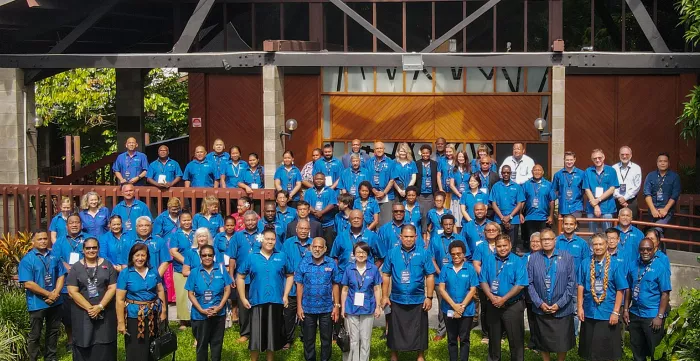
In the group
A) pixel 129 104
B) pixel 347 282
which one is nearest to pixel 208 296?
pixel 347 282

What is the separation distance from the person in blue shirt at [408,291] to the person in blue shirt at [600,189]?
4.36 meters

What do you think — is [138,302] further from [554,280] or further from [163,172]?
[163,172]

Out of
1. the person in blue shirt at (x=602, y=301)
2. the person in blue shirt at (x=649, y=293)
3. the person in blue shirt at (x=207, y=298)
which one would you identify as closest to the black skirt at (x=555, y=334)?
the person in blue shirt at (x=602, y=301)

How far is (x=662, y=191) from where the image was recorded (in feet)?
57.6

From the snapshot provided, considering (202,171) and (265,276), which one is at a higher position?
(202,171)

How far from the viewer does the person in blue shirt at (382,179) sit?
59.4 feet

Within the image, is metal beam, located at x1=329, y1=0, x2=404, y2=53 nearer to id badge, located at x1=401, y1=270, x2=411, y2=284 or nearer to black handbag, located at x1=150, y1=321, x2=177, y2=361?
id badge, located at x1=401, y1=270, x2=411, y2=284

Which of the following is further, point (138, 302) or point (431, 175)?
point (431, 175)

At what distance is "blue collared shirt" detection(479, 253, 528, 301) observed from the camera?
13562 millimetres

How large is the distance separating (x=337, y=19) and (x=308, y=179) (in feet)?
19.3

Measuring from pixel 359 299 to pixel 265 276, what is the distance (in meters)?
1.24

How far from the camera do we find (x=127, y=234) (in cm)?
1570

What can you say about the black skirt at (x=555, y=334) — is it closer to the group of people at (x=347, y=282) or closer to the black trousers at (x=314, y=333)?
the group of people at (x=347, y=282)

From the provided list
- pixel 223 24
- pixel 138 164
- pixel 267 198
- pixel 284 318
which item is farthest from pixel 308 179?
pixel 223 24
